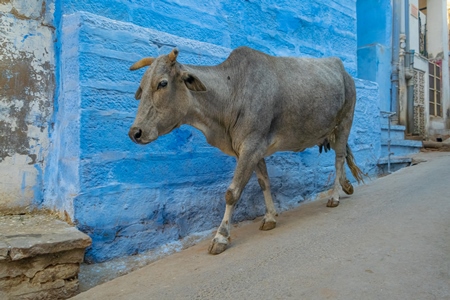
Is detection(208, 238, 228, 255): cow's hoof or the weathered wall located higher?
the weathered wall

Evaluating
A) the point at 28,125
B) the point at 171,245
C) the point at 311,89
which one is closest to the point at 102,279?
the point at 171,245

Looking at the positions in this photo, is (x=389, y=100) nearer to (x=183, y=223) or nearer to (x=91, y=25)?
(x=183, y=223)

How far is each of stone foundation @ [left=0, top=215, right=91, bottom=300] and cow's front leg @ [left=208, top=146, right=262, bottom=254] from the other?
1.12 metres

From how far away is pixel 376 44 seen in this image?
872 centimetres

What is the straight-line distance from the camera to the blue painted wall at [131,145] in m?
3.28

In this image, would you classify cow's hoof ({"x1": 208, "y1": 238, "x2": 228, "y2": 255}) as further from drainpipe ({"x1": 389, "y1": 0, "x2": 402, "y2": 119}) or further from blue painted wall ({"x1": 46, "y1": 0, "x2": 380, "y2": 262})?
drainpipe ({"x1": 389, "y1": 0, "x2": 402, "y2": 119})

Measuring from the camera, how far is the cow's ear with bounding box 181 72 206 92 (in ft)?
10.5

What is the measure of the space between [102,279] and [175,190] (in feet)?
3.51

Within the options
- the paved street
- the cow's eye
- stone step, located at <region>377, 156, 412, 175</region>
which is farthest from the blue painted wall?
stone step, located at <region>377, 156, 412, 175</region>

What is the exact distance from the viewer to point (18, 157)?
11.0 feet

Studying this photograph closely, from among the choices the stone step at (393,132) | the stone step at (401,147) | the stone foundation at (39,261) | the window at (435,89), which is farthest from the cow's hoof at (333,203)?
the window at (435,89)

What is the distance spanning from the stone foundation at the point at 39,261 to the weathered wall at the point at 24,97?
19.9 inches

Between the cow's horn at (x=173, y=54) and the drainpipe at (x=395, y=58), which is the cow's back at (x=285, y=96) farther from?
the drainpipe at (x=395, y=58)

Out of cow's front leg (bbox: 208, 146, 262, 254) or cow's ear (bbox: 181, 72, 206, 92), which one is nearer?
Answer: cow's ear (bbox: 181, 72, 206, 92)
